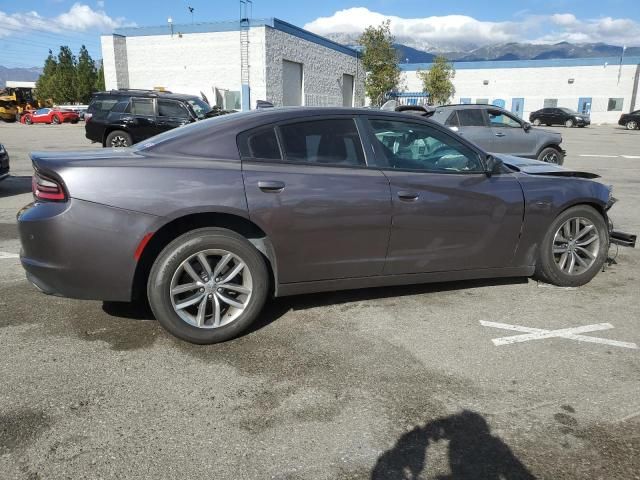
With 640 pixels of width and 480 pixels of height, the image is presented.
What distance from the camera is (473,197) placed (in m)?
3.97

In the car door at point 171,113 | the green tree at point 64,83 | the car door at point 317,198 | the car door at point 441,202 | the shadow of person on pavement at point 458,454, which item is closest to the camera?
the shadow of person on pavement at point 458,454

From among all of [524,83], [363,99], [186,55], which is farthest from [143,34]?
[524,83]

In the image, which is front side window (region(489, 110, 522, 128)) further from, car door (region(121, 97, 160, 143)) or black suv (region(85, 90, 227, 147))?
car door (region(121, 97, 160, 143))

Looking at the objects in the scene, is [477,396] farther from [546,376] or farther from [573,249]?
[573,249]

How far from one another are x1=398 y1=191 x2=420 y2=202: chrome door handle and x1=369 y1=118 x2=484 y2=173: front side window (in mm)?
219

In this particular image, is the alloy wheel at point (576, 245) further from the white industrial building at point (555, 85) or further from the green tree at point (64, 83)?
the green tree at point (64, 83)

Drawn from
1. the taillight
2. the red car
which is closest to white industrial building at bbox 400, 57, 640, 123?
the red car

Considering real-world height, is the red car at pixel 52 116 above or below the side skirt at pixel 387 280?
above

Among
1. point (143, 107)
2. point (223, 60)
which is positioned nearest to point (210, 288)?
point (143, 107)

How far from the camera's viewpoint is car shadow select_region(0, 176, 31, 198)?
9.16m

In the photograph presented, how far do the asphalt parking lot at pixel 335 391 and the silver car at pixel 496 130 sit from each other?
801 centimetres

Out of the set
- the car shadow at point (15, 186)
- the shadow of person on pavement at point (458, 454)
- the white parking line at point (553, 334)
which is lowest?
the shadow of person on pavement at point (458, 454)

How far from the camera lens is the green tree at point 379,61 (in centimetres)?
4469

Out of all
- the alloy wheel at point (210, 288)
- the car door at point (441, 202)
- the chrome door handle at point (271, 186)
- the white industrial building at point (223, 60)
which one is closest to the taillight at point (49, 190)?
the alloy wheel at point (210, 288)
